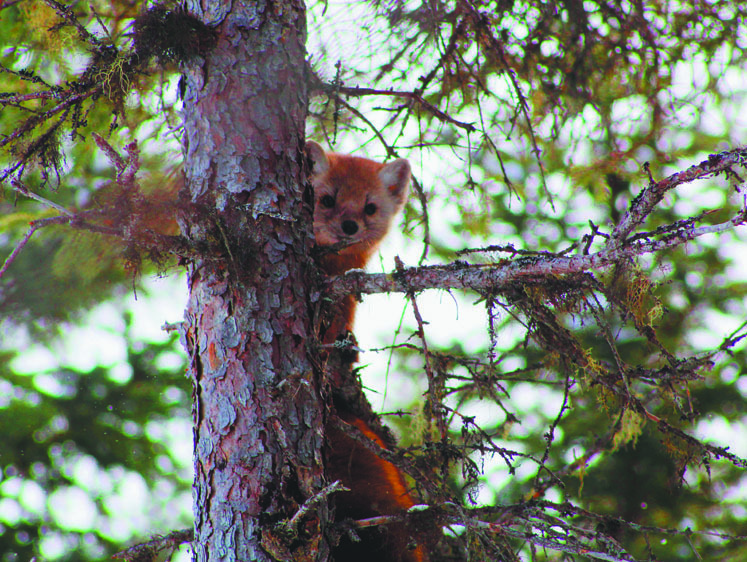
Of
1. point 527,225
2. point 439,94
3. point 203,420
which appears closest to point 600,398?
point 203,420

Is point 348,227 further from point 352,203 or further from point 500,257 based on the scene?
point 500,257

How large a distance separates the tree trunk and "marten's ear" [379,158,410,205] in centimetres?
230

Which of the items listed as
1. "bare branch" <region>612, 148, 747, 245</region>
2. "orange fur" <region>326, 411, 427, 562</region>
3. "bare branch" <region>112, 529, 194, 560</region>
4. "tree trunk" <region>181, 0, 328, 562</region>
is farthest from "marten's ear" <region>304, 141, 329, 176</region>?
"bare branch" <region>612, 148, 747, 245</region>

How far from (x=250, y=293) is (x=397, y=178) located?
10.2ft

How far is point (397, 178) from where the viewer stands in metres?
5.43

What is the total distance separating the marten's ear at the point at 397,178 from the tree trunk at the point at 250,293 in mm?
2299

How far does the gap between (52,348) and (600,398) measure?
18.4ft

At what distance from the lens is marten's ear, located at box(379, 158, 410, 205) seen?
5.36m

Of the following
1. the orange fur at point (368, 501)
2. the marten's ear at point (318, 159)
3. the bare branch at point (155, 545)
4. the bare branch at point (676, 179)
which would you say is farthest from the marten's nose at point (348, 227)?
the bare branch at point (676, 179)

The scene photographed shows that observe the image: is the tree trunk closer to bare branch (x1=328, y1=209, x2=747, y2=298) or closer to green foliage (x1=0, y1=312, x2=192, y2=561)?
bare branch (x1=328, y1=209, x2=747, y2=298)

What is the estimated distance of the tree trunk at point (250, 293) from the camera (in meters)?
2.33

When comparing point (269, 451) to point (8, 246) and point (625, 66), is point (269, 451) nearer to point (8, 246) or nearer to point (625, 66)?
point (625, 66)

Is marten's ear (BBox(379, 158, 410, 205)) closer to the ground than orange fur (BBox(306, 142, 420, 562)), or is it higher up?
higher up

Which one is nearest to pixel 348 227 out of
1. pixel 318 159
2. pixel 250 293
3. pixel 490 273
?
pixel 318 159
